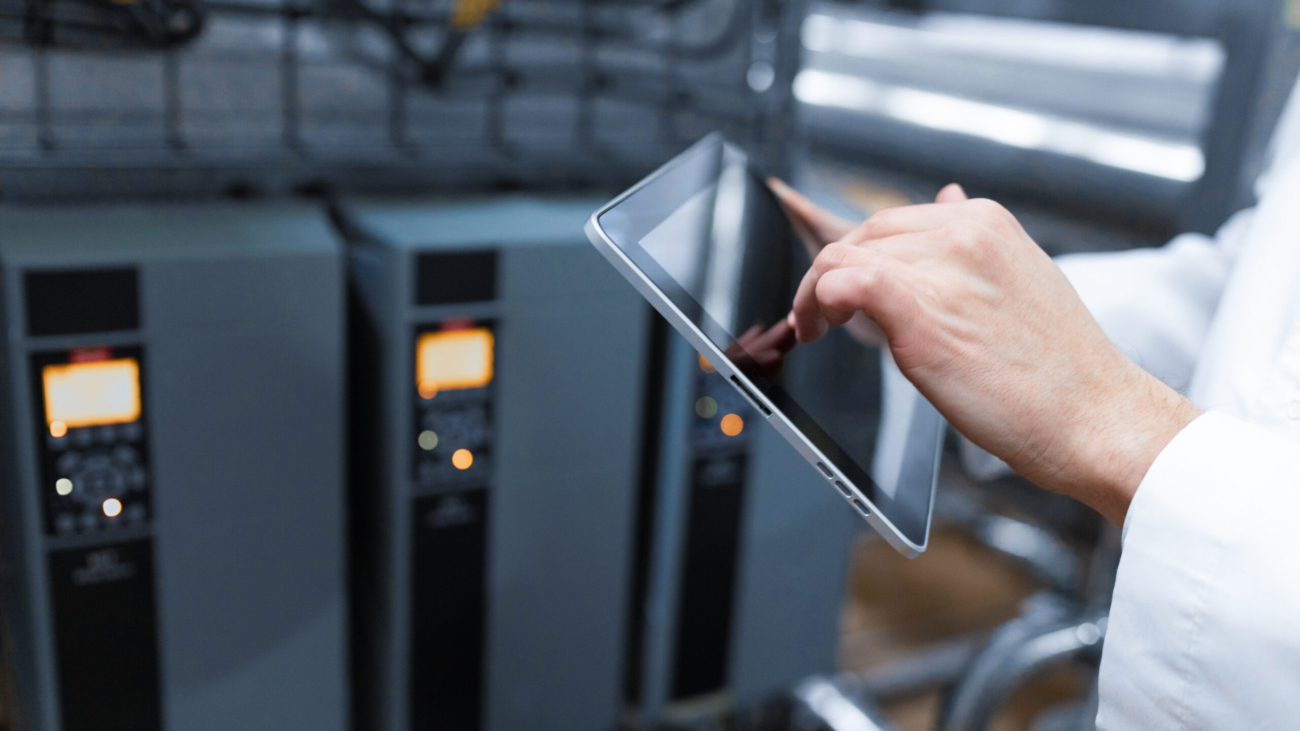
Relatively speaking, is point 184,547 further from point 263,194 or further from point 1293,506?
point 1293,506

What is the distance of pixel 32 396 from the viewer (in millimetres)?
842

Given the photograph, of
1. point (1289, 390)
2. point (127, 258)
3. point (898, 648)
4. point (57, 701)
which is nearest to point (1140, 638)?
point (1289, 390)

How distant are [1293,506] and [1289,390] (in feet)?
0.54

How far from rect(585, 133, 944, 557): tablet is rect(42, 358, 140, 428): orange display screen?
576mm

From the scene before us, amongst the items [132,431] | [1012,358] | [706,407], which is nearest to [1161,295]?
[1012,358]

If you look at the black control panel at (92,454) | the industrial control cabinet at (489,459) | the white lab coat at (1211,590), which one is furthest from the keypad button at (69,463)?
the white lab coat at (1211,590)

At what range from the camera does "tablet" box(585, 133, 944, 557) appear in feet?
1.63

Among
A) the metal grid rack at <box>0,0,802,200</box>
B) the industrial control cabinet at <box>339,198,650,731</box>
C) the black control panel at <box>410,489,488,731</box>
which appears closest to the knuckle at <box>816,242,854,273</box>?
the industrial control cabinet at <box>339,198,650,731</box>

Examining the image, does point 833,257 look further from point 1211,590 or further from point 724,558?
point 724,558

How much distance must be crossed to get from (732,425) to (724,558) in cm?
19

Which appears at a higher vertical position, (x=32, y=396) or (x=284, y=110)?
(x=284, y=110)

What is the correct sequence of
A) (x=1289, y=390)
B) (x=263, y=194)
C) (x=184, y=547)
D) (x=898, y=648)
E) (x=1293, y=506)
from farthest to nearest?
(x=898, y=648), (x=263, y=194), (x=184, y=547), (x=1289, y=390), (x=1293, y=506)

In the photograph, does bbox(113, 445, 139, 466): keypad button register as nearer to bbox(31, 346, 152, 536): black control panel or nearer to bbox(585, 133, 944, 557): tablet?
bbox(31, 346, 152, 536): black control panel

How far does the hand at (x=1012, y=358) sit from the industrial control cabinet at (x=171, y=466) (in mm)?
665
